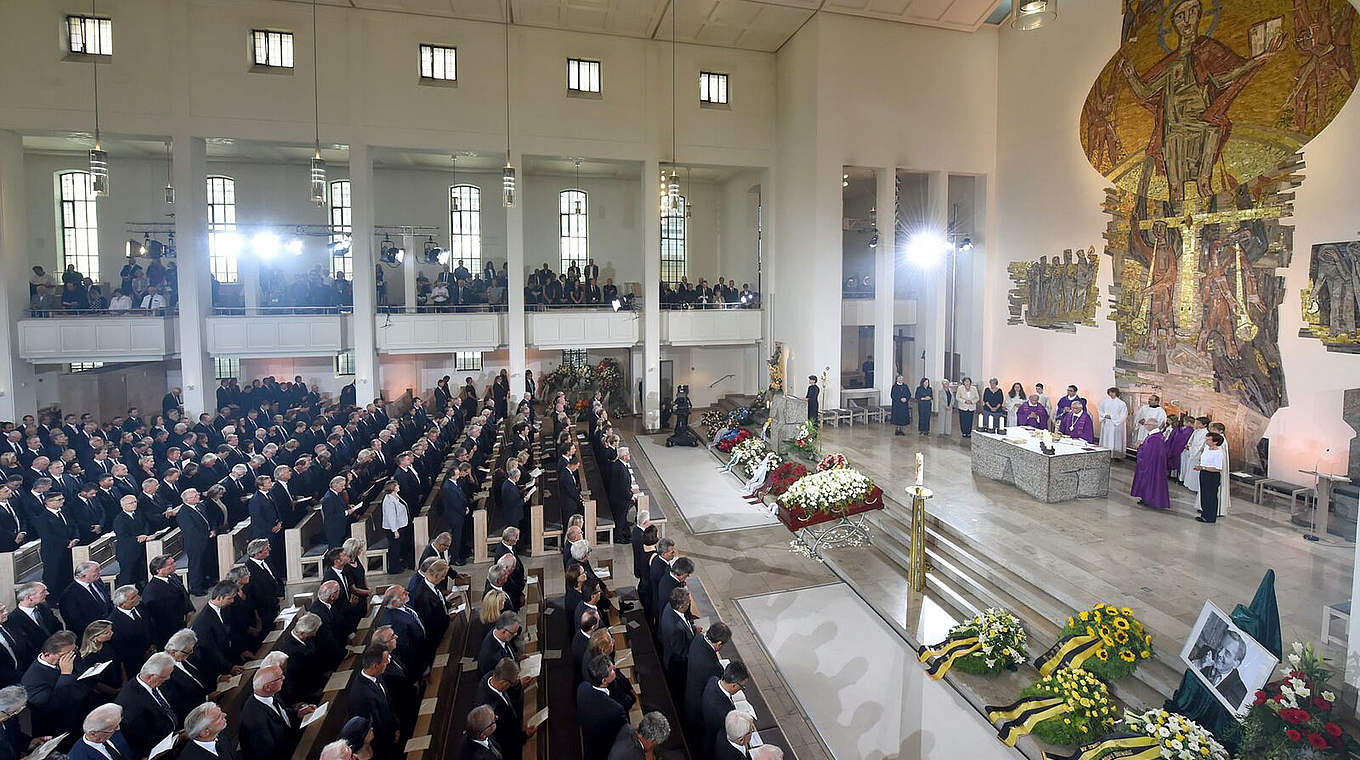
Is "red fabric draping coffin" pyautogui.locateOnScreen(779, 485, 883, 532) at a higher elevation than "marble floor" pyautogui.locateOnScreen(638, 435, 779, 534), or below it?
higher

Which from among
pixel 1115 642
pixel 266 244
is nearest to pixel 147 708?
pixel 1115 642

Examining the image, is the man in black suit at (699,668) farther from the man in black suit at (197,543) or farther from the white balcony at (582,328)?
the white balcony at (582,328)

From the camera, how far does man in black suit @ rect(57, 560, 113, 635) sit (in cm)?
619

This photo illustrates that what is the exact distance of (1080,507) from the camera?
1006cm

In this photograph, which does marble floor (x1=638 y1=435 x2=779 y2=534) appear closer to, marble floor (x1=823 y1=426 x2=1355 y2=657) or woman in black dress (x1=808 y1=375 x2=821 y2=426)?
marble floor (x1=823 y1=426 x2=1355 y2=657)

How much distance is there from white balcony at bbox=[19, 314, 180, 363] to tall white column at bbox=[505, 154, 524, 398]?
7.58m

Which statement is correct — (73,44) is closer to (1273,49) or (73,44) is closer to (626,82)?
(626,82)

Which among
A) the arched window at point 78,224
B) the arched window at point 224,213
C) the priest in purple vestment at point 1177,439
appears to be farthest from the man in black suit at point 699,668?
the arched window at point 78,224

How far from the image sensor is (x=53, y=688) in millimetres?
4824

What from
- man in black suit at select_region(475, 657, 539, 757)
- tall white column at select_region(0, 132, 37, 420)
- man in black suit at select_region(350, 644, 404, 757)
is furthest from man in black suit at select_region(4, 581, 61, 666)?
tall white column at select_region(0, 132, 37, 420)

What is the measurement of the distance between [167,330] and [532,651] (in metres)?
14.3

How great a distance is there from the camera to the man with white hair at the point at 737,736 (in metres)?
4.12

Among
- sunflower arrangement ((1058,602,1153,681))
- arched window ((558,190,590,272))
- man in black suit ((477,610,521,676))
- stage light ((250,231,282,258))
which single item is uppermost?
arched window ((558,190,590,272))

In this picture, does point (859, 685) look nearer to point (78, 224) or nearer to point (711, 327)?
point (711, 327)
